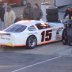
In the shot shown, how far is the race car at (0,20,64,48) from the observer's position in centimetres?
1633

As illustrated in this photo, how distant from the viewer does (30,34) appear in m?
16.8

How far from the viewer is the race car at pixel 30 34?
16.3m

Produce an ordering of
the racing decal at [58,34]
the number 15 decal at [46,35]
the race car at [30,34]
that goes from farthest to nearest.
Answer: the racing decal at [58,34] → the number 15 decal at [46,35] → the race car at [30,34]

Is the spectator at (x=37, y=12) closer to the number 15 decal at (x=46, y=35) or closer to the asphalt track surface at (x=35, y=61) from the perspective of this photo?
the number 15 decal at (x=46, y=35)

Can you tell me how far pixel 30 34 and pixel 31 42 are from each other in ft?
1.05

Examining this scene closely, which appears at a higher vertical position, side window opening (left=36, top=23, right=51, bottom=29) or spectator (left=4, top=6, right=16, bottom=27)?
spectator (left=4, top=6, right=16, bottom=27)

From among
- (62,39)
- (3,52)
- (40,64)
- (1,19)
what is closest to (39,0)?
(1,19)

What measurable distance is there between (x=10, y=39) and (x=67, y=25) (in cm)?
276

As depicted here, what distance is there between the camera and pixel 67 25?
58.0ft

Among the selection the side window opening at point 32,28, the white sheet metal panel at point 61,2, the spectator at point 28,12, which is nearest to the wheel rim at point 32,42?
the side window opening at point 32,28

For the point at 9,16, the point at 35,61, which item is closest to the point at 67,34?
the point at 9,16

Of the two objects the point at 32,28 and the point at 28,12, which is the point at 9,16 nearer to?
the point at 28,12

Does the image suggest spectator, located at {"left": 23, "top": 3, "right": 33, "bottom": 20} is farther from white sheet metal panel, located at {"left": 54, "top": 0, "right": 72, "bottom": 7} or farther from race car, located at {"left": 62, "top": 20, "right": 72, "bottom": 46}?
white sheet metal panel, located at {"left": 54, "top": 0, "right": 72, "bottom": 7}

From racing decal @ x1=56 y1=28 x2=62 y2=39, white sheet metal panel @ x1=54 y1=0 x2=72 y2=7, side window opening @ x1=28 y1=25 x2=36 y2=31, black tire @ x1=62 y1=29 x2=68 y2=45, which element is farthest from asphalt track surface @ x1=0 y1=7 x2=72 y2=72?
white sheet metal panel @ x1=54 y1=0 x2=72 y2=7
